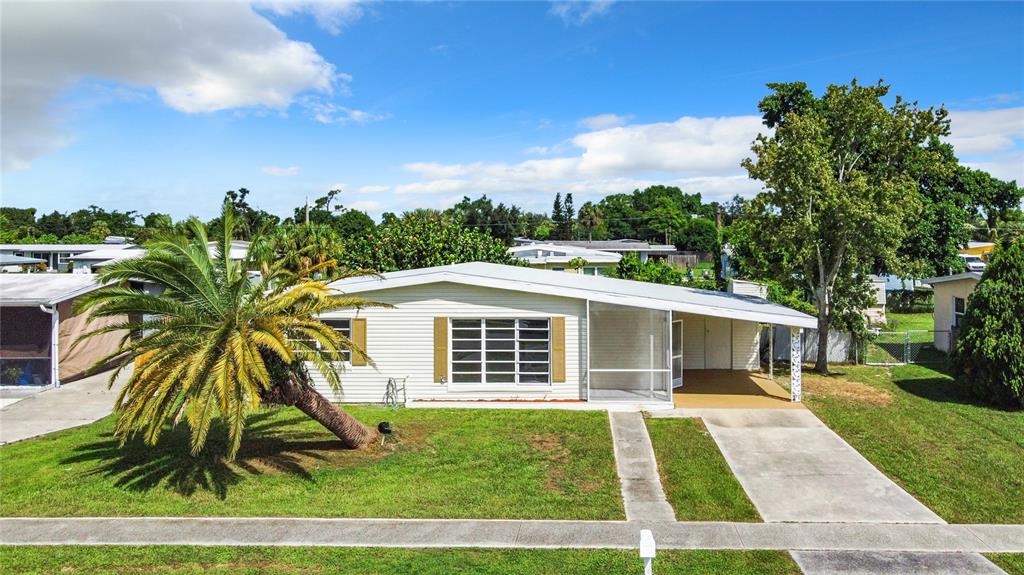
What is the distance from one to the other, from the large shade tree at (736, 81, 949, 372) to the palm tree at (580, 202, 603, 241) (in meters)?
72.4

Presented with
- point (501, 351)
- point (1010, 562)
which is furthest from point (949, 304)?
point (1010, 562)

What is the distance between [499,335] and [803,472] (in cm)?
721

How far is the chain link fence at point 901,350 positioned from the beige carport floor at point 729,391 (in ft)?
16.5

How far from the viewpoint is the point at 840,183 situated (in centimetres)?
1847

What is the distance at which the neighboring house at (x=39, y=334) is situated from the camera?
18406 mm

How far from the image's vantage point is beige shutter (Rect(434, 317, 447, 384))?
16.0 meters

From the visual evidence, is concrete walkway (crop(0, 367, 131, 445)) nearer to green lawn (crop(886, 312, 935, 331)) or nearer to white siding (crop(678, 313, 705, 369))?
white siding (crop(678, 313, 705, 369))

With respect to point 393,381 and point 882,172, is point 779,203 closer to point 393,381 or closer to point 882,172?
point 882,172

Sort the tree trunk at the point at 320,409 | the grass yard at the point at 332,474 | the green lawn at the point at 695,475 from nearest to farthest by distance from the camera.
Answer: the green lawn at the point at 695,475, the grass yard at the point at 332,474, the tree trunk at the point at 320,409

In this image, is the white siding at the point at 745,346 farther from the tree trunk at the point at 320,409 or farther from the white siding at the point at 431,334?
the tree trunk at the point at 320,409

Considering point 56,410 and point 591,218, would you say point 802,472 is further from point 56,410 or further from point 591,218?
point 591,218

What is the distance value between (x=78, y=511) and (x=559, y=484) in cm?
704

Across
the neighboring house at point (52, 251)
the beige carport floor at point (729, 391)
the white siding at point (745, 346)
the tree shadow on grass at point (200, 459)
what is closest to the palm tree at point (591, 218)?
the neighboring house at point (52, 251)

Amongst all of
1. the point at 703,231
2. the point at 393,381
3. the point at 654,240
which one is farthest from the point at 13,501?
the point at 654,240
